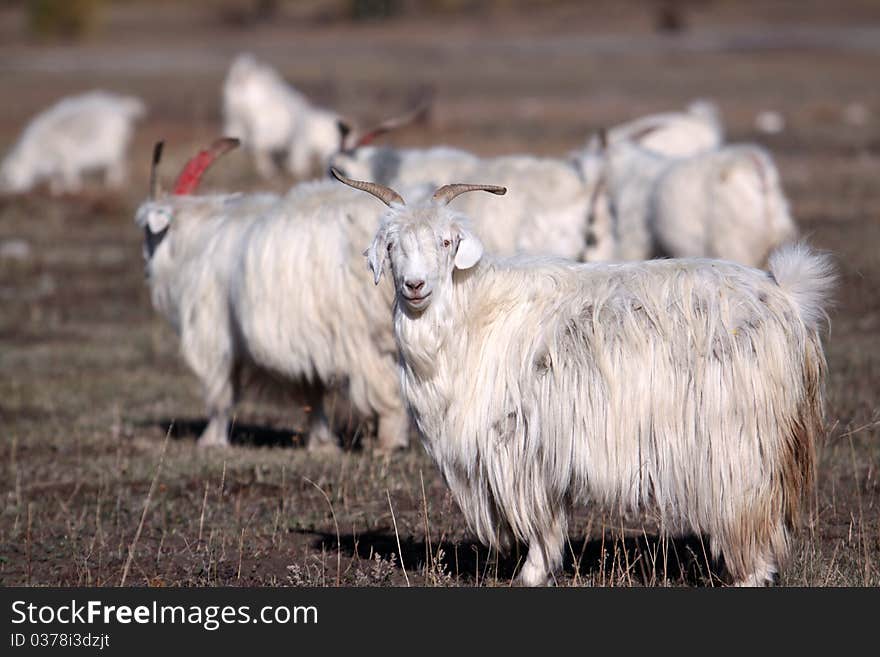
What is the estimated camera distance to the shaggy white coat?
207 inches

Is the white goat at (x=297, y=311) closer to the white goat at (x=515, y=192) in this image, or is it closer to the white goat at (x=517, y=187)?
the white goat at (x=517, y=187)

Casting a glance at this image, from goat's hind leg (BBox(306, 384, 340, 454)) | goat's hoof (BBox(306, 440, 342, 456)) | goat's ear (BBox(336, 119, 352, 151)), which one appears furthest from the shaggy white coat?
goat's ear (BBox(336, 119, 352, 151))

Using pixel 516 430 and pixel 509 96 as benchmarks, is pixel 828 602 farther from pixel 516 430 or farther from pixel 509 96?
pixel 509 96

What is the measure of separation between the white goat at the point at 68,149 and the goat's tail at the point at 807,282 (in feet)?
59.1

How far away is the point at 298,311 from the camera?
8.12 metres

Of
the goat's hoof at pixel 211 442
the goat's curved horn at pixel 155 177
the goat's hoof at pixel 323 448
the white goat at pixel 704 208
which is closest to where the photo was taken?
the goat's hoof at pixel 323 448

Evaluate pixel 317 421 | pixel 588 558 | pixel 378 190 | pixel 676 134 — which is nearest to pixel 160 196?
pixel 317 421

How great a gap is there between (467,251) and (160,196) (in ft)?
14.8

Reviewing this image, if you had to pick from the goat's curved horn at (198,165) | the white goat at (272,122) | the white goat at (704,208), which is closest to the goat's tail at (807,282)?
the goat's curved horn at (198,165)

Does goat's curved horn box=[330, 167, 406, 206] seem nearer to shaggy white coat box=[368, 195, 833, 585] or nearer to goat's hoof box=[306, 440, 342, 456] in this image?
shaggy white coat box=[368, 195, 833, 585]

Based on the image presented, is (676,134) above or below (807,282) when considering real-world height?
above

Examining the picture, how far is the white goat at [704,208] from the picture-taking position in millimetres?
11602

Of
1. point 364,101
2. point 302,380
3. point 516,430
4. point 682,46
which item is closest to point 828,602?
point 516,430

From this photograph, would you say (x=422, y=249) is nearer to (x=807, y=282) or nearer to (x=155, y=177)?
(x=807, y=282)
